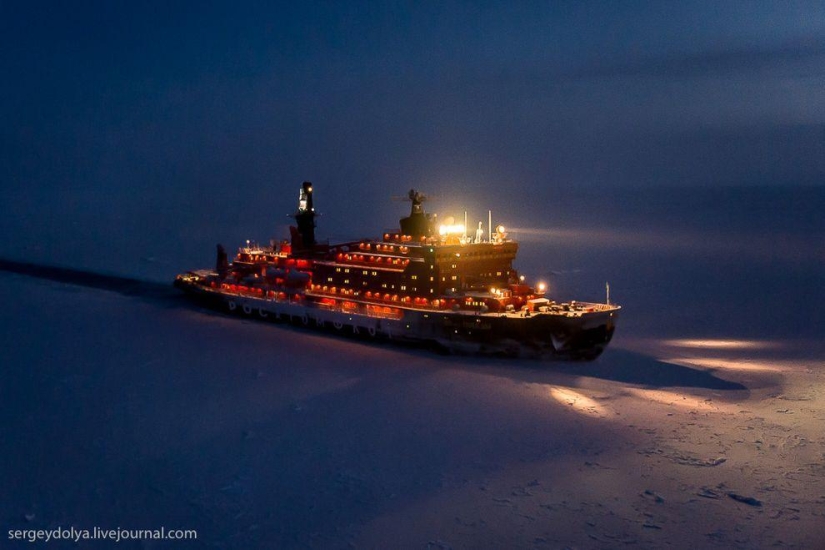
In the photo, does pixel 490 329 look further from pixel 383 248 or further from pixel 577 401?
pixel 383 248

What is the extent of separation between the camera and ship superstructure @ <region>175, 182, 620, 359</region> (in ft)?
85.9

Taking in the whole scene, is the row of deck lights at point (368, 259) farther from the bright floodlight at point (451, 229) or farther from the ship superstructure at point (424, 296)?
the bright floodlight at point (451, 229)

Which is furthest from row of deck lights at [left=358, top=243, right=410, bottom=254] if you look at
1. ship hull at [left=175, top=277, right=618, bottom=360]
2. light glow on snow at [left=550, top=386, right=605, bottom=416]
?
light glow on snow at [left=550, top=386, right=605, bottom=416]

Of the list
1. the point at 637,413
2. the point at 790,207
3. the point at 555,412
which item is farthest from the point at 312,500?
the point at 790,207

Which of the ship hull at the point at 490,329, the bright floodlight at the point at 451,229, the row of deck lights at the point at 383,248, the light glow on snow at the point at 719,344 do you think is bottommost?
the light glow on snow at the point at 719,344

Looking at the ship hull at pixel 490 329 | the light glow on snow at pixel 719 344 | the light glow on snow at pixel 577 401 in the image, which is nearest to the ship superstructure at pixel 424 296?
the ship hull at pixel 490 329

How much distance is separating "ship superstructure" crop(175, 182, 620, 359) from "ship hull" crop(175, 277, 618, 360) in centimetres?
4

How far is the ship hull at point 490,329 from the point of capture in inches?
1013

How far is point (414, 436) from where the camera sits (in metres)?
18.8

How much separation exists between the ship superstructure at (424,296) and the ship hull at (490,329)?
0.04 meters

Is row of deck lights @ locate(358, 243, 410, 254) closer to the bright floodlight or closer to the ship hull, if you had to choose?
the bright floodlight

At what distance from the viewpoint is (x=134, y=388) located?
22953 mm

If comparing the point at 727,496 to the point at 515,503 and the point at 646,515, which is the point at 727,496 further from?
the point at 515,503

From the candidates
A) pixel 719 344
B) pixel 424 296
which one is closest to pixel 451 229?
pixel 424 296
